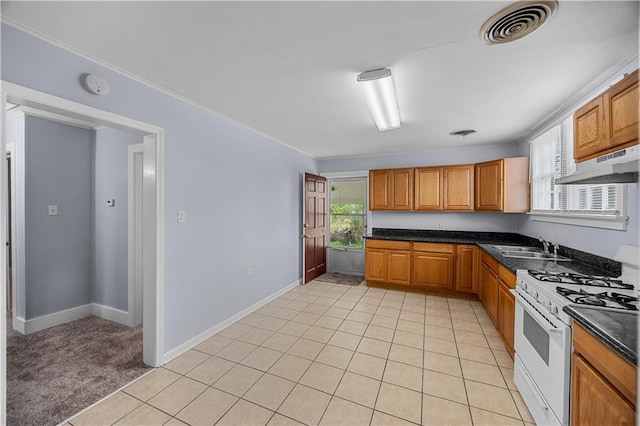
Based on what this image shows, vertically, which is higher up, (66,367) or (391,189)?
(391,189)

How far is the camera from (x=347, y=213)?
5637 mm

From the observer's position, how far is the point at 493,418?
1.75 m

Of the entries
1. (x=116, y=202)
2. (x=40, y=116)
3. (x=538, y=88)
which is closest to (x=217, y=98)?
(x=116, y=202)

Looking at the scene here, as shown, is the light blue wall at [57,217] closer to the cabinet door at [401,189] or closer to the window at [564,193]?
the cabinet door at [401,189]

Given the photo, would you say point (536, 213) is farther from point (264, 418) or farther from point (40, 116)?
point (40, 116)

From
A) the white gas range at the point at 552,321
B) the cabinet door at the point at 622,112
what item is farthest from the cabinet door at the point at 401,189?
the cabinet door at the point at 622,112

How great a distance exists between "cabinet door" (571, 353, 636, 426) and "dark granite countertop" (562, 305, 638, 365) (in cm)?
18

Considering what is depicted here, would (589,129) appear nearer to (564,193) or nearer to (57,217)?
(564,193)

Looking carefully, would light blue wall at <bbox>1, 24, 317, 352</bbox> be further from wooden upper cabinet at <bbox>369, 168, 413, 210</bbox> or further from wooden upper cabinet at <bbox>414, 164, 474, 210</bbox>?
wooden upper cabinet at <bbox>414, 164, 474, 210</bbox>

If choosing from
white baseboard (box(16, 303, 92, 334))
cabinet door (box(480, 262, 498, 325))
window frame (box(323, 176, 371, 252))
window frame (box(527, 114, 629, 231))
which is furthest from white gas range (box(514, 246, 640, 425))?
white baseboard (box(16, 303, 92, 334))

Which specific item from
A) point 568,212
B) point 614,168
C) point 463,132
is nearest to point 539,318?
point 614,168

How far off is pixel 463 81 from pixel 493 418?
2480 millimetres

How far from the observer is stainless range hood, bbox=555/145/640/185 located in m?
1.27

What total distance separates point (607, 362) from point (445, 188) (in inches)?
142
